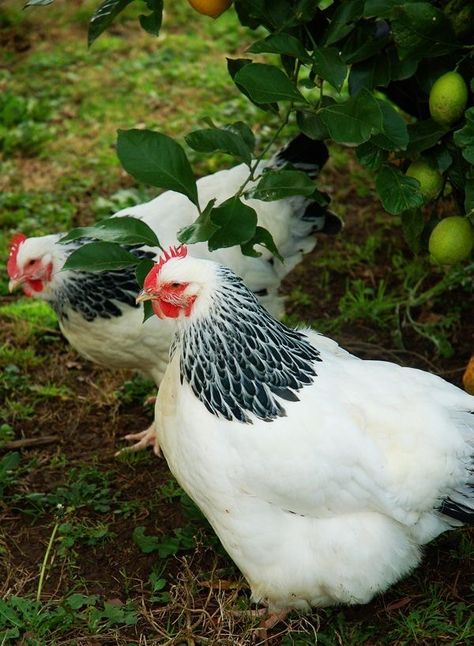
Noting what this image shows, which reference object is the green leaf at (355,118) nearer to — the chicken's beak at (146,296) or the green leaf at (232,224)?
the green leaf at (232,224)

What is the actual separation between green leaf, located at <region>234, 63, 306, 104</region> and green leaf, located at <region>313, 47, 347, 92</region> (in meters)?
0.10

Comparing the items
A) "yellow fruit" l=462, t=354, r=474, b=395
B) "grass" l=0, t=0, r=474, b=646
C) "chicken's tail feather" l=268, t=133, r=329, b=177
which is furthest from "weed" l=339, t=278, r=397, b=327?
"yellow fruit" l=462, t=354, r=474, b=395

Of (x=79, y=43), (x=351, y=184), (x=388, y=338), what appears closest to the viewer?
(x=388, y=338)

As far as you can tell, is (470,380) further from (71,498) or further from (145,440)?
(71,498)

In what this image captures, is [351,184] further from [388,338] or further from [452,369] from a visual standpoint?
[452,369]

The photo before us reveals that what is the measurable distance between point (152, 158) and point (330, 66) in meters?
0.59

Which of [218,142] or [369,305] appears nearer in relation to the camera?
[218,142]

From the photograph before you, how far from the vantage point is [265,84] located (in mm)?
2629

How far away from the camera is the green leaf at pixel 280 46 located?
264 cm

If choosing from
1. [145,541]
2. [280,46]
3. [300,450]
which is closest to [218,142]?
[280,46]

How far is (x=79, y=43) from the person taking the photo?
7.59m

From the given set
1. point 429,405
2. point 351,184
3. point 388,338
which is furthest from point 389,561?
point 351,184

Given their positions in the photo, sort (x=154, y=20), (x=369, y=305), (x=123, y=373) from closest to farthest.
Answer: (x=154, y=20), (x=123, y=373), (x=369, y=305)

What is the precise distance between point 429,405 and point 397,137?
0.81 m
